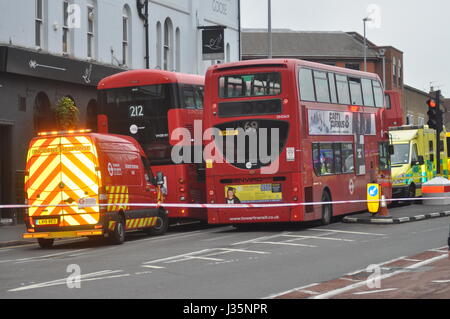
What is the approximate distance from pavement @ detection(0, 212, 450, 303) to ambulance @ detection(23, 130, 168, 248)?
45cm

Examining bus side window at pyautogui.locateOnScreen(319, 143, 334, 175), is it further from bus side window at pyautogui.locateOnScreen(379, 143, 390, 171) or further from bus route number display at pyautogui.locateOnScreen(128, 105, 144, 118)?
bus side window at pyautogui.locateOnScreen(379, 143, 390, 171)

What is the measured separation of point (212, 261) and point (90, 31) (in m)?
20.8

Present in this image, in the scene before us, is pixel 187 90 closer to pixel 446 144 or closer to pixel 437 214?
A: pixel 437 214

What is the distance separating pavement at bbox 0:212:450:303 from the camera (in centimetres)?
1360

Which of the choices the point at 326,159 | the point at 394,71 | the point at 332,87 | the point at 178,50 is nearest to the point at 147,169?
the point at 326,159

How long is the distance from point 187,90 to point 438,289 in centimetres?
1580

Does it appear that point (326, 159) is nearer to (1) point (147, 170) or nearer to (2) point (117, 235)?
(1) point (147, 170)

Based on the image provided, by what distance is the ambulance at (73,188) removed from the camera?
2189 cm

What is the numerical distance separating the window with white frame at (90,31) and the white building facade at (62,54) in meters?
A: 0.04

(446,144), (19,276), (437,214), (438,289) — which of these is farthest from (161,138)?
(446,144)

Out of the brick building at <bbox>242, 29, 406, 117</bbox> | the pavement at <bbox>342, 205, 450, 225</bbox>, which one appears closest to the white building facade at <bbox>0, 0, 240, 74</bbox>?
the pavement at <bbox>342, 205, 450, 225</bbox>

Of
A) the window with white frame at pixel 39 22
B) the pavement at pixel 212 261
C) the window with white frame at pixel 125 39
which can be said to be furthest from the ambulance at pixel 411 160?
the window with white frame at pixel 39 22

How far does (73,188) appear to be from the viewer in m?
22.0

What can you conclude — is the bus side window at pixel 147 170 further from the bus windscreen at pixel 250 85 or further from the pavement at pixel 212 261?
the bus windscreen at pixel 250 85
